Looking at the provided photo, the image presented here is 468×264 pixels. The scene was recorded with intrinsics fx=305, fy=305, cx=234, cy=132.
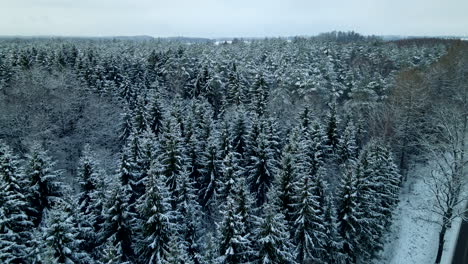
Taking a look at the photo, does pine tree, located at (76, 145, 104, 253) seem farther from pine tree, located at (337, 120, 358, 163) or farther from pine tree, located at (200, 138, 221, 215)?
pine tree, located at (337, 120, 358, 163)

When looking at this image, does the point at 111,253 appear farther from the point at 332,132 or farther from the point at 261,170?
the point at 332,132

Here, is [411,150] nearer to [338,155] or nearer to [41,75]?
[338,155]

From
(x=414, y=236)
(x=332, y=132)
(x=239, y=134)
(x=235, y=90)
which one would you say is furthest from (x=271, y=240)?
(x=235, y=90)

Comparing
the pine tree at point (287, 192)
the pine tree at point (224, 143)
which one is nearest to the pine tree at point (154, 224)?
the pine tree at point (287, 192)

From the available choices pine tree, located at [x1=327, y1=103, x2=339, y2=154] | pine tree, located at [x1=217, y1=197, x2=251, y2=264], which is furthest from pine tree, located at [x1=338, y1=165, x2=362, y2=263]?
pine tree, located at [x1=327, y1=103, x2=339, y2=154]

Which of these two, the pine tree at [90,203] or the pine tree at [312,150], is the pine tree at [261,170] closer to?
the pine tree at [312,150]

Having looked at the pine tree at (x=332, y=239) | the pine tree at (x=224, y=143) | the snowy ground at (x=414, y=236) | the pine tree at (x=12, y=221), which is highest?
the pine tree at (x=224, y=143)

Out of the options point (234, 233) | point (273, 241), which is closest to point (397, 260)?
point (273, 241)
